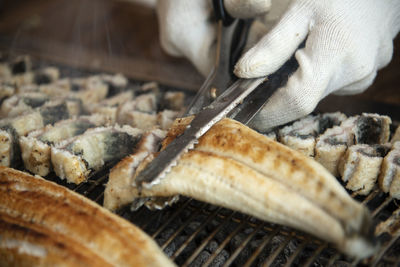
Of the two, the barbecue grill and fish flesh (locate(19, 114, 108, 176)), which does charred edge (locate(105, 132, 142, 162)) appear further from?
fish flesh (locate(19, 114, 108, 176))

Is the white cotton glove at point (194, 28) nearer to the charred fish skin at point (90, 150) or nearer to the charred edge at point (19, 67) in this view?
the charred fish skin at point (90, 150)

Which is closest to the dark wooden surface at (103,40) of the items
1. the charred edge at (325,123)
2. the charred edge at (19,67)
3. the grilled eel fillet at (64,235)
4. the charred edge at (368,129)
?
the charred edge at (19,67)

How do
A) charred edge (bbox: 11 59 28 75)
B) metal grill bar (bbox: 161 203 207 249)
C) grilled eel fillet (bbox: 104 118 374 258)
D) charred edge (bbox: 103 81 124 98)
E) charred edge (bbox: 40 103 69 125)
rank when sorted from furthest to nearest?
charred edge (bbox: 11 59 28 75) < charred edge (bbox: 103 81 124 98) < charred edge (bbox: 40 103 69 125) < metal grill bar (bbox: 161 203 207 249) < grilled eel fillet (bbox: 104 118 374 258)

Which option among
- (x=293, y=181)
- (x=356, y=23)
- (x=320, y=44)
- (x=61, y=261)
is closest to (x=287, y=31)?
(x=320, y=44)

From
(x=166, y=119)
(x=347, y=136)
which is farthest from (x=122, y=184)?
(x=347, y=136)

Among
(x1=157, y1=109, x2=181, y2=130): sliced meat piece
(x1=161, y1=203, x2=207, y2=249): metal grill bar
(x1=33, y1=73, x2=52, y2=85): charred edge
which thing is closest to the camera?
(x1=161, y1=203, x2=207, y2=249): metal grill bar

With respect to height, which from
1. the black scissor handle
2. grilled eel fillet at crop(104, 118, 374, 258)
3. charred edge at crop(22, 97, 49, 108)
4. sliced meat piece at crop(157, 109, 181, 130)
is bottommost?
charred edge at crop(22, 97, 49, 108)

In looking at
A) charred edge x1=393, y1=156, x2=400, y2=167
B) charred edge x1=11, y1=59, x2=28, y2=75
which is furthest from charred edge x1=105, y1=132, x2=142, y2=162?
charred edge x1=11, y1=59, x2=28, y2=75
